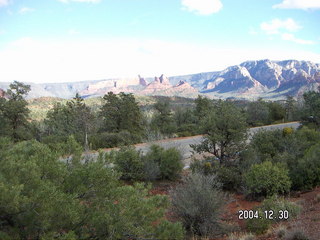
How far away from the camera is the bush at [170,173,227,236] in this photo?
8.29 metres

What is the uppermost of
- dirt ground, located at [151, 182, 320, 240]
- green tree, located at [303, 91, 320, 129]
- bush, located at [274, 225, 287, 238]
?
green tree, located at [303, 91, 320, 129]

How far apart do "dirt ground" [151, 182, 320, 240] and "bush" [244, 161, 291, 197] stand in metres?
0.53

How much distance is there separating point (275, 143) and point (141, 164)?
24.2 ft

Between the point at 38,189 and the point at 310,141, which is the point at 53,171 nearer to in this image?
the point at 38,189

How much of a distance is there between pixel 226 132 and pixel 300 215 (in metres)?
5.94

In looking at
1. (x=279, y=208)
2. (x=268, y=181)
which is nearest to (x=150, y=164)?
(x=268, y=181)

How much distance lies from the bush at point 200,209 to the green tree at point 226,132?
5083mm

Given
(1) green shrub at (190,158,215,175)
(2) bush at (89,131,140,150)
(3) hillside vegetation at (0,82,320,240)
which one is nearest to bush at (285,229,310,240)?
(3) hillside vegetation at (0,82,320,240)

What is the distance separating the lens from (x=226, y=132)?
45.2ft

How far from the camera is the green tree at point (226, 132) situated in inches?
538

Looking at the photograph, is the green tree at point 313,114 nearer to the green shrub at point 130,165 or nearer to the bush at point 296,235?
the green shrub at point 130,165

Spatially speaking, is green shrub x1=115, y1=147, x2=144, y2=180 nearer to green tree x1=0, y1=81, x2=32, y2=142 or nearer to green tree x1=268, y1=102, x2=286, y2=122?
green tree x1=0, y1=81, x2=32, y2=142

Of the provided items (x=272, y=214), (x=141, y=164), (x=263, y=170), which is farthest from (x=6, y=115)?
(x=272, y=214)

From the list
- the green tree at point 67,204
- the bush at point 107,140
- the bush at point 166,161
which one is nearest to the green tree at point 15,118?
the bush at point 107,140
